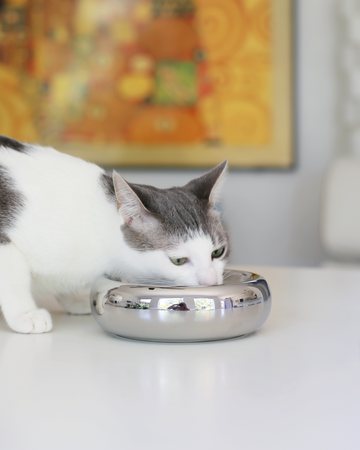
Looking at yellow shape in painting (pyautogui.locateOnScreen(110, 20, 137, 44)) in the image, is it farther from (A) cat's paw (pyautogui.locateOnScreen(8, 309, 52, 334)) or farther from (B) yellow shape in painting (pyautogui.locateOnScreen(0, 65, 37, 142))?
(A) cat's paw (pyautogui.locateOnScreen(8, 309, 52, 334))

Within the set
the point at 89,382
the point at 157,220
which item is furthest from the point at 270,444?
the point at 157,220

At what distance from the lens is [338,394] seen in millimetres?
500

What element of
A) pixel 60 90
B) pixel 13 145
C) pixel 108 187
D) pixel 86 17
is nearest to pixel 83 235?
pixel 108 187

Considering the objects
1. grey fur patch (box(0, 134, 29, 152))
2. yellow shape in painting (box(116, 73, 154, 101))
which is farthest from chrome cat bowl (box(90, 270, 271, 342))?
yellow shape in painting (box(116, 73, 154, 101))

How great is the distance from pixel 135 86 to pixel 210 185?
2120mm

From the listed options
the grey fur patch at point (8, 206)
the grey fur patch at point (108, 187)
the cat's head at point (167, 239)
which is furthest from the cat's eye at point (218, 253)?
the grey fur patch at point (8, 206)

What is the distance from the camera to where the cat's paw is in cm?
78

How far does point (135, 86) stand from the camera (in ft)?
9.53

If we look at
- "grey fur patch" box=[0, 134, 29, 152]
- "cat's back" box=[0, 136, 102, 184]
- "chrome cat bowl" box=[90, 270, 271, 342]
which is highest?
"grey fur patch" box=[0, 134, 29, 152]

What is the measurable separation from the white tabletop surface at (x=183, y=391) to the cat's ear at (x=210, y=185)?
0.28m

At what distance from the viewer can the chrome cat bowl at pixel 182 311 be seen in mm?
659

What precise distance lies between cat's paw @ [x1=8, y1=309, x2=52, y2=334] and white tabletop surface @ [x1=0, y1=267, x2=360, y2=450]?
0.02 metres

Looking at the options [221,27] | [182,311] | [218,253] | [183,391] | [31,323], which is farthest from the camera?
[221,27]

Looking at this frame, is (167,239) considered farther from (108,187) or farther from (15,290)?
(15,290)
